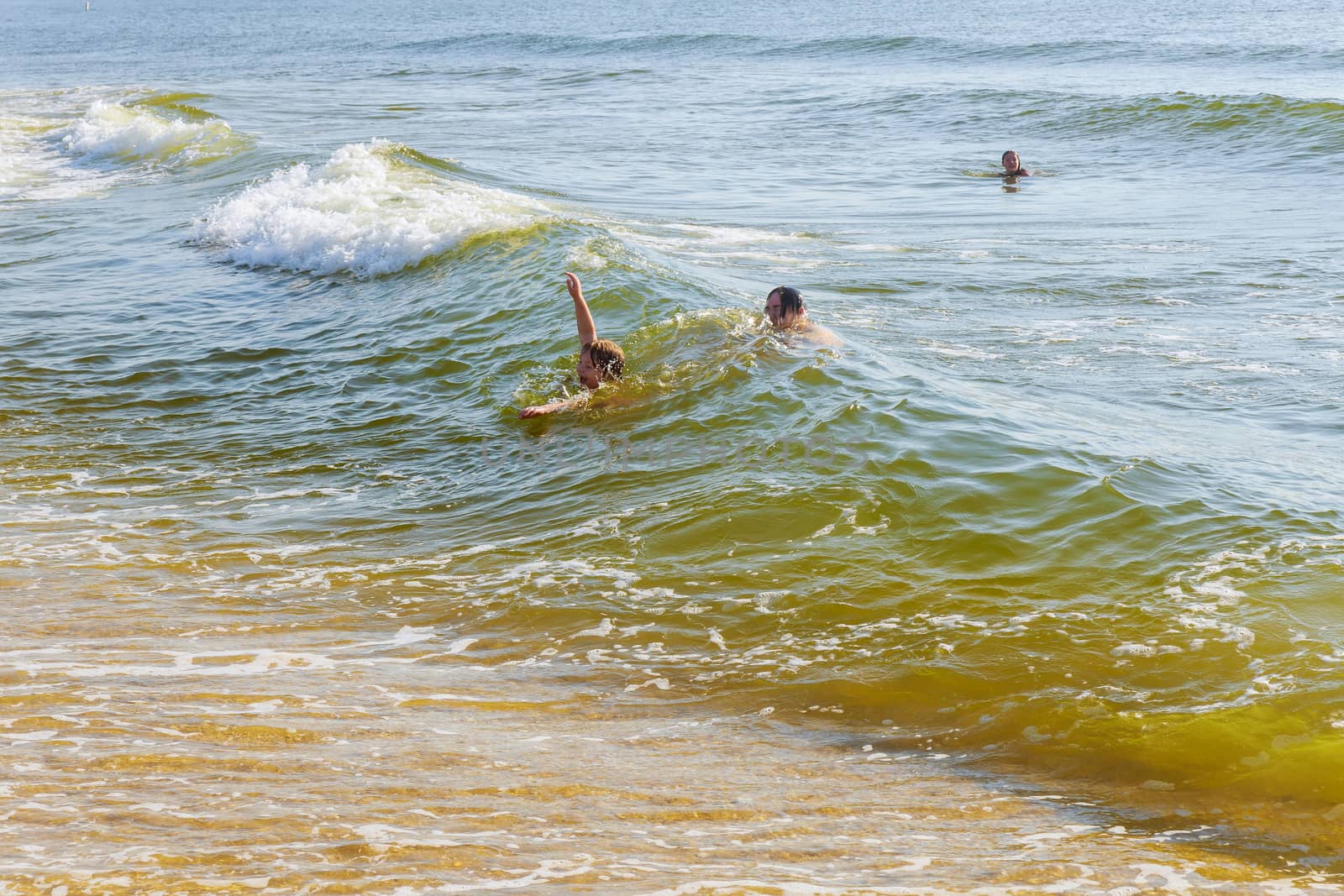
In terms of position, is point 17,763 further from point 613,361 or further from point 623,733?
point 613,361

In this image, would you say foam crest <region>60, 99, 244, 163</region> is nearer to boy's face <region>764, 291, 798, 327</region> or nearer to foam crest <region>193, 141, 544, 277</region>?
foam crest <region>193, 141, 544, 277</region>

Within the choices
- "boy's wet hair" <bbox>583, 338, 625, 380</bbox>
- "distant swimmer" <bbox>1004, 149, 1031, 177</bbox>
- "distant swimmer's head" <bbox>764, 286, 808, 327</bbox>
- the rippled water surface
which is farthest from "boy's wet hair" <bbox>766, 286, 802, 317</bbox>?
"distant swimmer" <bbox>1004, 149, 1031, 177</bbox>

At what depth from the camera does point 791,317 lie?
10820 millimetres

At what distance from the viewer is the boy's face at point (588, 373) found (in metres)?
10.1

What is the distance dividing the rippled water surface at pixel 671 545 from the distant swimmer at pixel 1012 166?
215 centimetres

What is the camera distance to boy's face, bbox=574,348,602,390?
1010cm

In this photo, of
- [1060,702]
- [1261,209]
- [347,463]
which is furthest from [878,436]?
[1261,209]

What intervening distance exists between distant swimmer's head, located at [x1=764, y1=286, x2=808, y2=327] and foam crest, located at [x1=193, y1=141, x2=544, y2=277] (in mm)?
5683

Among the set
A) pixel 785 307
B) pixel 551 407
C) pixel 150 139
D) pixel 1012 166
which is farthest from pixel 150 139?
pixel 785 307

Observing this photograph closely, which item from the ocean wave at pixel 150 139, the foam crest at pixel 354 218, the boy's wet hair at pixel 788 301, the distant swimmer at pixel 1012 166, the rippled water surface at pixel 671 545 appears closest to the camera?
the rippled water surface at pixel 671 545

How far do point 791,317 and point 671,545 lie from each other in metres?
3.91

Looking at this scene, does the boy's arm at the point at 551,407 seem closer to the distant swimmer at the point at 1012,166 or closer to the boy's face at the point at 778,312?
the boy's face at the point at 778,312

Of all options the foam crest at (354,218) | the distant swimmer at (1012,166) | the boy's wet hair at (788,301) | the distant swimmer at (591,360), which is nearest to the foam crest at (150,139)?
the foam crest at (354,218)

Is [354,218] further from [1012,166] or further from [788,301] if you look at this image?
[1012,166]
